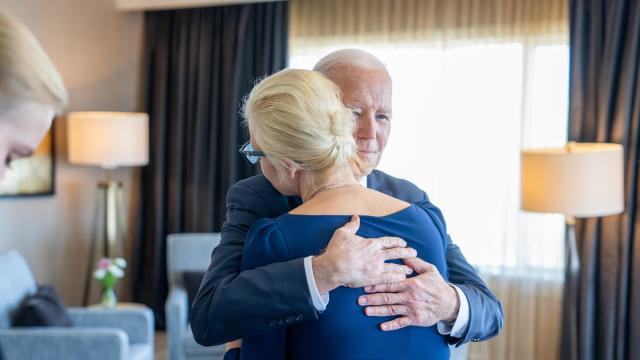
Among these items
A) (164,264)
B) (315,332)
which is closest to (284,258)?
(315,332)

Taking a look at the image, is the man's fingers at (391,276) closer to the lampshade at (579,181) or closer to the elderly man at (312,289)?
the elderly man at (312,289)

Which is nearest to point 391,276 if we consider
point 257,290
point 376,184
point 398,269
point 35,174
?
point 398,269

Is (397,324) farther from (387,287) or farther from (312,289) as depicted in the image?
(312,289)

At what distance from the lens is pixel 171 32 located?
5.46 meters

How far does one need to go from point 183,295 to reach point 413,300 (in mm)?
3388

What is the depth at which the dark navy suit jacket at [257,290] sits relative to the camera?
3.81 ft

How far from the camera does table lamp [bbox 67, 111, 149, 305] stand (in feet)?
15.5

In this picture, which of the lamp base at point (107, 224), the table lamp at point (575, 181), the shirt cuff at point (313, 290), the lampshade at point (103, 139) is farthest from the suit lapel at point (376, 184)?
the lamp base at point (107, 224)

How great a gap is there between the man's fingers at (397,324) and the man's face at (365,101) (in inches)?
17.5

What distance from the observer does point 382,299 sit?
1.21 meters

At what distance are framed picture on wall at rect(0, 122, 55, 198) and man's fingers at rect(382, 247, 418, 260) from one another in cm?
390

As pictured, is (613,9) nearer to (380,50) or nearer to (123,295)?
(380,50)

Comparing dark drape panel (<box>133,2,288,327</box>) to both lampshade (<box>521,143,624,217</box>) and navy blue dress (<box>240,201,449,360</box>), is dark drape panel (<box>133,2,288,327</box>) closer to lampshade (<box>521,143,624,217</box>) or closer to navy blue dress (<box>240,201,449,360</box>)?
lampshade (<box>521,143,624,217</box>)

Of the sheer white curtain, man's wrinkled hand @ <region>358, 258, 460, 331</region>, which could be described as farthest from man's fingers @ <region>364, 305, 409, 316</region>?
the sheer white curtain
